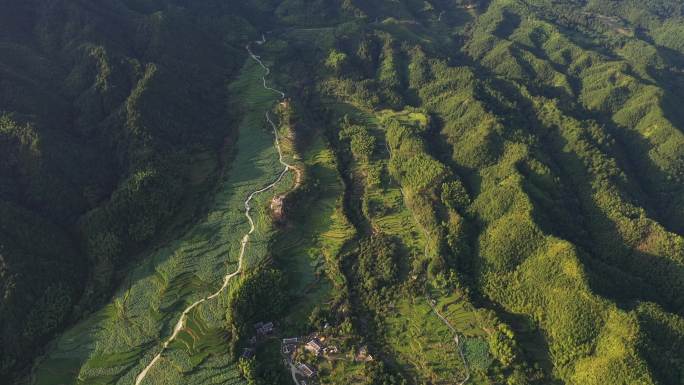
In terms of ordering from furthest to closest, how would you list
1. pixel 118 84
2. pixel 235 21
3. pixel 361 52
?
pixel 235 21, pixel 361 52, pixel 118 84

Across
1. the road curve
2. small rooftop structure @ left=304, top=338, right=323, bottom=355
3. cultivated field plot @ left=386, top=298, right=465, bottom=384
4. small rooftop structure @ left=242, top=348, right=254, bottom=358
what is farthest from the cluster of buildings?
the road curve

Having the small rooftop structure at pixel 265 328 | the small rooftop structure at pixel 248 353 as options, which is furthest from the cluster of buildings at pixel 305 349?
the small rooftop structure at pixel 248 353

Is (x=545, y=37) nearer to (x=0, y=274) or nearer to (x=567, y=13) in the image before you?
(x=567, y=13)

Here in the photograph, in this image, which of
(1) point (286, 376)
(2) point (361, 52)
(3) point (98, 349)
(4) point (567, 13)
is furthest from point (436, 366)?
(4) point (567, 13)

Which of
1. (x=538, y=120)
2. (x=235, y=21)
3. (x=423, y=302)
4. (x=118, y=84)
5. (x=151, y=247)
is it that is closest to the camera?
(x=423, y=302)

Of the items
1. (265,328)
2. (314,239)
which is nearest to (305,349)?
(265,328)

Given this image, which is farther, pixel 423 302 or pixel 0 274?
pixel 423 302

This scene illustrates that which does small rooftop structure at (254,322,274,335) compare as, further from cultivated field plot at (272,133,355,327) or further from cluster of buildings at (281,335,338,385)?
cultivated field plot at (272,133,355,327)

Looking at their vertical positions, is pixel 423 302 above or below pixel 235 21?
below
